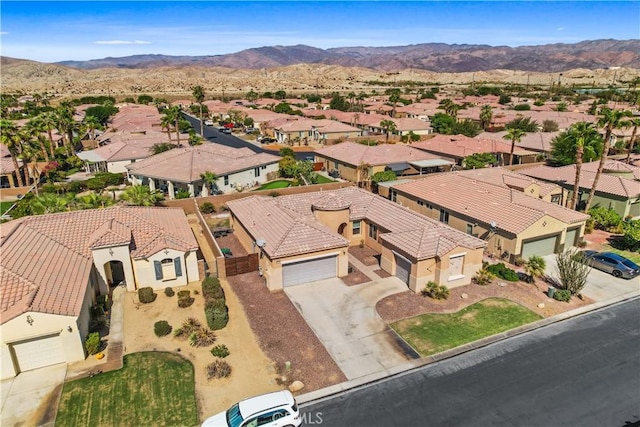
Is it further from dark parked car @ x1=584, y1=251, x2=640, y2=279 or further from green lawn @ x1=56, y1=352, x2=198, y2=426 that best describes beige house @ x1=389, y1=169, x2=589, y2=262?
green lawn @ x1=56, y1=352, x2=198, y2=426

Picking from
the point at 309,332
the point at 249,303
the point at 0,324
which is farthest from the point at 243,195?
the point at 0,324

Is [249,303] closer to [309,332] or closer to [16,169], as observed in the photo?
[309,332]

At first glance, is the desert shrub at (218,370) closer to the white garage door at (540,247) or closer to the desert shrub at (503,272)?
the desert shrub at (503,272)

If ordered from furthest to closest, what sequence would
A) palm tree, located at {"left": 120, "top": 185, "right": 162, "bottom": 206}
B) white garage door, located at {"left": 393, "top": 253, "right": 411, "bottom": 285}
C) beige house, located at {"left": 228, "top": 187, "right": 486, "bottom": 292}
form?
palm tree, located at {"left": 120, "top": 185, "right": 162, "bottom": 206} < white garage door, located at {"left": 393, "top": 253, "right": 411, "bottom": 285} < beige house, located at {"left": 228, "top": 187, "right": 486, "bottom": 292}

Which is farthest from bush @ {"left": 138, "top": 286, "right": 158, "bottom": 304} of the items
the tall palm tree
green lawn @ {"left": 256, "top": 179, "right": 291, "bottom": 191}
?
the tall palm tree

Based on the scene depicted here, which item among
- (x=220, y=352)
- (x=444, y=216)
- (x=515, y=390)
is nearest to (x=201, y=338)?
(x=220, y=352)

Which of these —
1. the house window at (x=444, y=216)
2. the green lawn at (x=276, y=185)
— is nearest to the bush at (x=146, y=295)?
the house window at (x=444, y=216)

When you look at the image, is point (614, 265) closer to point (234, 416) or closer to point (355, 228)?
point (355, 228)
